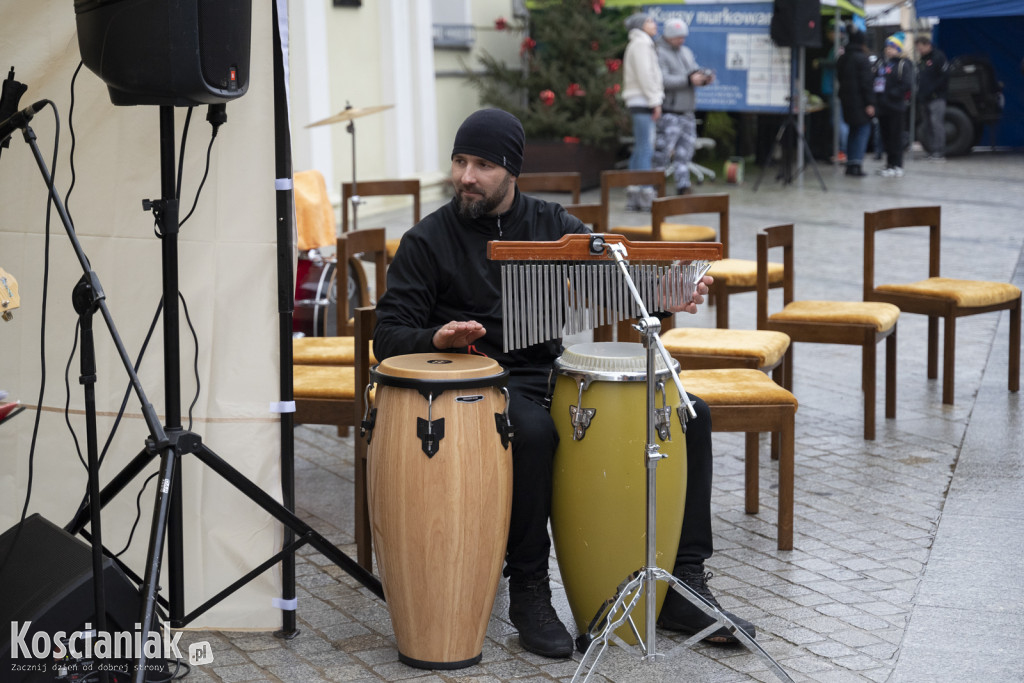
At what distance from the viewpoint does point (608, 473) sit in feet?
10.8

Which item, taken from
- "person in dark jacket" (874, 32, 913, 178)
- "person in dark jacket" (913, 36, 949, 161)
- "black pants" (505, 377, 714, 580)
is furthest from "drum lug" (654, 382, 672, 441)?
"person in dark jacket" (913, 36, 949, 161)

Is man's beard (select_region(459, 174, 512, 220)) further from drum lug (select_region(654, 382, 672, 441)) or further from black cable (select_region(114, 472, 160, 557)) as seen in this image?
black cable (select_region(114, 472, 160, 557))

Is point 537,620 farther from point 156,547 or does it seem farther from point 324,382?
point 324,382

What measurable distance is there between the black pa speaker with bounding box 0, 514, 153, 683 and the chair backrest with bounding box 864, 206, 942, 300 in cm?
400

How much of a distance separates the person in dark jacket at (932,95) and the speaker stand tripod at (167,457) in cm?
1597

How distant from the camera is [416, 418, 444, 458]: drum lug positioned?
315 centimetres

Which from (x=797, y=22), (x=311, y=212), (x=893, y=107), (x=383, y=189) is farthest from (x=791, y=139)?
(x=311, y=212)

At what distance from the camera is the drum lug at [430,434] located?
10.3 feet

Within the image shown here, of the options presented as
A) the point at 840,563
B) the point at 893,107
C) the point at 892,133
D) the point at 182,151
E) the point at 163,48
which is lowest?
the point at 840,563

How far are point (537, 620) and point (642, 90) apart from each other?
388 inches

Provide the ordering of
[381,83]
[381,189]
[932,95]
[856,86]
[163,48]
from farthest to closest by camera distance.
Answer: [932,95] → [856,86] → [381,83] → [381,189] → [163,48]

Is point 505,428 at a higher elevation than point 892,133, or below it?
below

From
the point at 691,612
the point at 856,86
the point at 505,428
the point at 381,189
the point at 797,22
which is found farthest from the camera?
the point at 856,86

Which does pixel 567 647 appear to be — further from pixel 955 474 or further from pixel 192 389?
pixel 955 474
